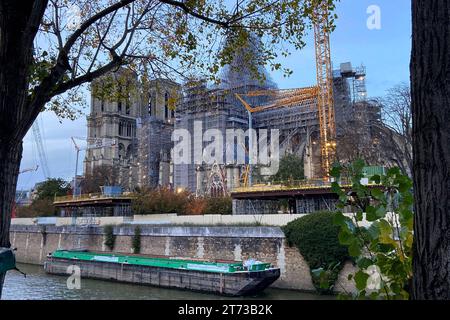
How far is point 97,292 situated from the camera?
2314cm

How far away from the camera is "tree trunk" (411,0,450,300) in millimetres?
2377

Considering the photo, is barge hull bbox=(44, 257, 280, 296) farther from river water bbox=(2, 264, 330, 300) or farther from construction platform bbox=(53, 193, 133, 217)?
construction platform bbox=(53, 193, 133, 217)

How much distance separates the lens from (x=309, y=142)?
61.9 meters

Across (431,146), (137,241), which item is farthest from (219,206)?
(431,146)

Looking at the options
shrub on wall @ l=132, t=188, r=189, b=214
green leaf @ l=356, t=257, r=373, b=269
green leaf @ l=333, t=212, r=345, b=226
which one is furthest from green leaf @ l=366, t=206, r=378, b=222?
shrub on wall @ l=132, t=188, r=189, b=214

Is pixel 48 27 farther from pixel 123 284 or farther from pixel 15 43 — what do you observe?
pixel 123 284

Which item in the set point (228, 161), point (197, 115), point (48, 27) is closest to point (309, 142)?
point (228, 161)

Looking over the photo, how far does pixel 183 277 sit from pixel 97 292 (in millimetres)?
4733

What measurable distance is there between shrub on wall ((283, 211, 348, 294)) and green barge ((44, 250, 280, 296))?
1.96 m

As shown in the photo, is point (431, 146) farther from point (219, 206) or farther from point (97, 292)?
point (219, 206)

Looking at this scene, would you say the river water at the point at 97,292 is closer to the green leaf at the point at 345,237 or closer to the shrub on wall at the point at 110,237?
the shrub on wall at the point at 110,237

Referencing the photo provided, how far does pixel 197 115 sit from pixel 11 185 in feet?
196

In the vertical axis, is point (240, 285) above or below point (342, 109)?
below

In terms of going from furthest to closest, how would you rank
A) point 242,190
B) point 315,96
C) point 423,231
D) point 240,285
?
point 315,96 < point 242,190 < point 240,285 < point 423,231
